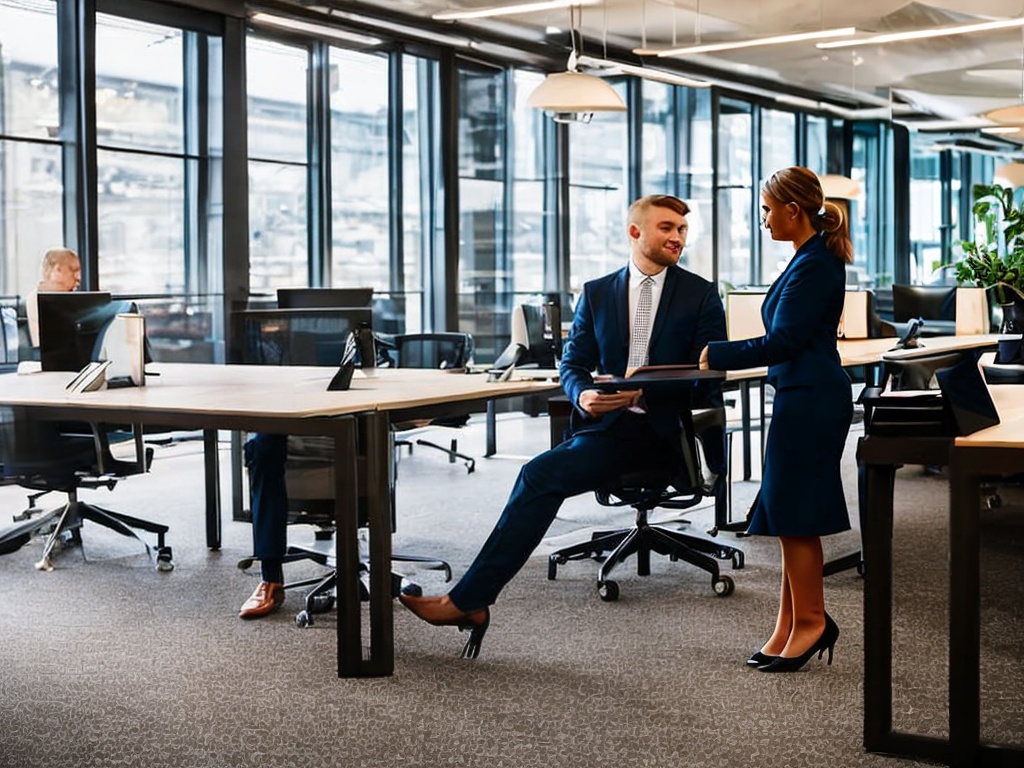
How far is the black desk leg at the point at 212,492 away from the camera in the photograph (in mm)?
6012

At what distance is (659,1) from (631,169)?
3.01m

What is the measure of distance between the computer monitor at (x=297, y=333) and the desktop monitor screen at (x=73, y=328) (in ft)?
1.85

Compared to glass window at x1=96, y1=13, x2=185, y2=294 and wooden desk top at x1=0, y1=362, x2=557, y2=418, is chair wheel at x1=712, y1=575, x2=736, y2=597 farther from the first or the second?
glass window at x1=96, y1=13, x2=185, y2=294

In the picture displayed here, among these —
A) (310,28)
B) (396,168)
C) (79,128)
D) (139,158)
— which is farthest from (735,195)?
(79,128)

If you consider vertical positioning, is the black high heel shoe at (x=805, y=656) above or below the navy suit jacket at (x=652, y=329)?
below

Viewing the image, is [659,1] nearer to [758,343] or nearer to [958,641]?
[758,343]

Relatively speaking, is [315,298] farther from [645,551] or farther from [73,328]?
[645,551]

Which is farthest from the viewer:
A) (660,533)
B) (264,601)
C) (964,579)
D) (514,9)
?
(514,9)

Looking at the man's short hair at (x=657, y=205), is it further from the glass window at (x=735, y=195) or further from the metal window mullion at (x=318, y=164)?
the glass window at (x=735, y=195)

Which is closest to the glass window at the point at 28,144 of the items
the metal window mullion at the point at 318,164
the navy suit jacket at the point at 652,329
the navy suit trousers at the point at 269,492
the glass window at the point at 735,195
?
the metal window mullion at the point at 318,164

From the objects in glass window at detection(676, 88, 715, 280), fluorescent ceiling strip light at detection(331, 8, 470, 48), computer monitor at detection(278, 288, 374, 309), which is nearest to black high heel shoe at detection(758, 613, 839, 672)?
computer monitor at detection(278, 288, 374, 309)

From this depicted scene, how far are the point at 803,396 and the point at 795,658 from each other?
0.78m

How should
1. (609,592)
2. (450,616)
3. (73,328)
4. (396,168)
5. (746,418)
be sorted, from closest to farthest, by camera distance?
(450,616)
(609,592)
(73,328)
(746,418)
(396,168)

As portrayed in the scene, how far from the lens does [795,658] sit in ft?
13.0
